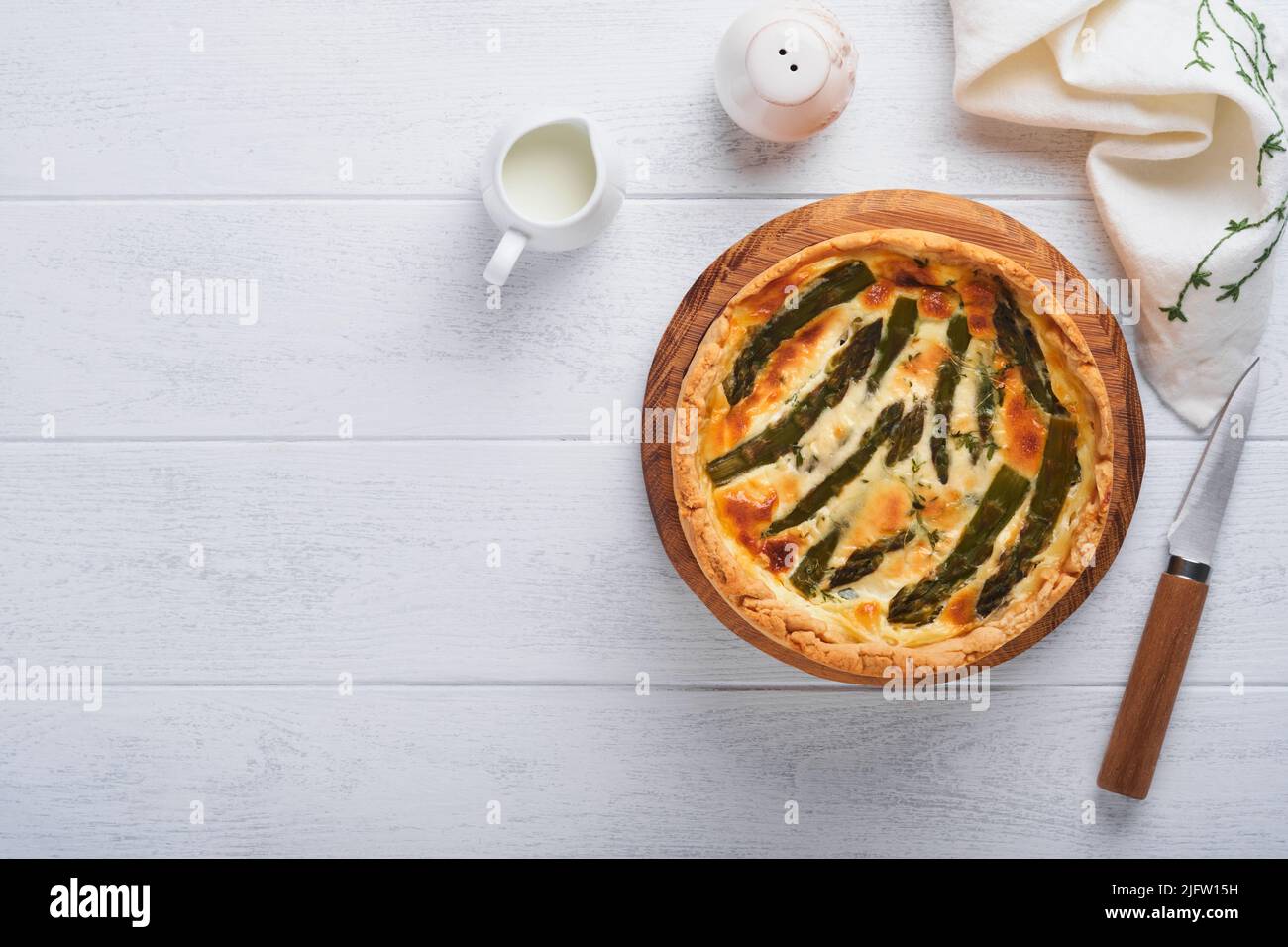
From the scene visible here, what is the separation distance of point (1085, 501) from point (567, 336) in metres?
0.96

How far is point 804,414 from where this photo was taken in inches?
68.4

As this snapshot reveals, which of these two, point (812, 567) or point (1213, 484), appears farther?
point (1213, 484)

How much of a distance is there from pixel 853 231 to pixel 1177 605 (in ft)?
3.02

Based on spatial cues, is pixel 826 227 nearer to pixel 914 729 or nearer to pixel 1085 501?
pixel 1085 501

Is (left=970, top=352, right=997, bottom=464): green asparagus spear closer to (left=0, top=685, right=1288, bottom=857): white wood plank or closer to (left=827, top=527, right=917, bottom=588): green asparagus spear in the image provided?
(left=827, top=527, right=917, bottom=588): green asparagus spear

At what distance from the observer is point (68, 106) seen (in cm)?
196

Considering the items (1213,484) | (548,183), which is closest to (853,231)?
(548,183)

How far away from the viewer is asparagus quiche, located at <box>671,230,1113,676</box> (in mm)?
1705

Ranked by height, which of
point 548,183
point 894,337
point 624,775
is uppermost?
point 548,183

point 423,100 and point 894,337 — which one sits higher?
point 423,100

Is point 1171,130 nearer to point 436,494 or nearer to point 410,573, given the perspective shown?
point 436,494

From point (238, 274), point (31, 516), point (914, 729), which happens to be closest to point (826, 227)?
point (914, 729)

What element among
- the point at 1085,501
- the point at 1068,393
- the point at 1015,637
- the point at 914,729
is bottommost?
the point at 914,729

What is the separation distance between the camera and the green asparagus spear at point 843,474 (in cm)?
174
